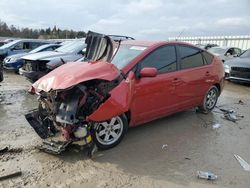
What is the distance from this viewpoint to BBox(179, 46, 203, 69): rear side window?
6090mm

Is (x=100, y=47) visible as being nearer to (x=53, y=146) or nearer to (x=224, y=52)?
(x=53, y=146)

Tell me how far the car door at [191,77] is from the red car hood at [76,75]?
1823 millimetres

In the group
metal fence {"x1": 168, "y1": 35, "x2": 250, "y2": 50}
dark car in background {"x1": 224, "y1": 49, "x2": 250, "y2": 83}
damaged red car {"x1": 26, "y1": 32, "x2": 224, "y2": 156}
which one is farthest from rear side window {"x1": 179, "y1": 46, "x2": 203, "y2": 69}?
metal fence {"x1": 168, "y1": 35, "x2": 250, "y2": 50}

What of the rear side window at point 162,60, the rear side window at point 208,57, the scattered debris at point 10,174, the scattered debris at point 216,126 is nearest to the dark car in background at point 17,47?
the rear side window at point 208,57

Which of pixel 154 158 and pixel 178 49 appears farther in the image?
pixel 178 49

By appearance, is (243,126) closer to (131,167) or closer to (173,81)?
(173,81)

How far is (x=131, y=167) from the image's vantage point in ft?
13.6

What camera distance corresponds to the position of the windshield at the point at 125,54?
514cm

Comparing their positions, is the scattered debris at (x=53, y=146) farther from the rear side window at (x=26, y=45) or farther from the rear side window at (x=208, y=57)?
the rear side window at (x=26, y=45)

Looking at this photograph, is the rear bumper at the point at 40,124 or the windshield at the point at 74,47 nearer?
the rear bumper at the point at 40,124

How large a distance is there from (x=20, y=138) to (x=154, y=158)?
2398mm

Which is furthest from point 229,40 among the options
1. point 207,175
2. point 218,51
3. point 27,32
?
point 27,32

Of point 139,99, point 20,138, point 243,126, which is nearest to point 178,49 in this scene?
point 139,99

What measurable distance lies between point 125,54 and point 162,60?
0.75 meters
